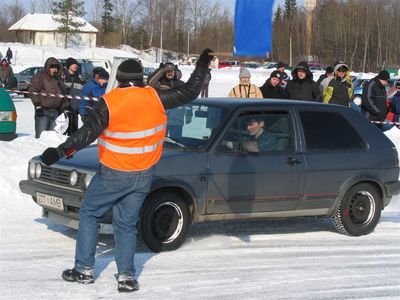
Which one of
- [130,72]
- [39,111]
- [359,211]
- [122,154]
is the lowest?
[359,211]

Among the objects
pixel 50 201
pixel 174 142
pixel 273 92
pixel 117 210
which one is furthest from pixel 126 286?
pixel 273 92

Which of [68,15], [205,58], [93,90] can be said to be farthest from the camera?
[68,15]

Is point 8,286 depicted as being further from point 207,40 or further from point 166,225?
point 207,40

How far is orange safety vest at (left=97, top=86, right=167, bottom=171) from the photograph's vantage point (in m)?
5.54

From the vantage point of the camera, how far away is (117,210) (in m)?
5.81

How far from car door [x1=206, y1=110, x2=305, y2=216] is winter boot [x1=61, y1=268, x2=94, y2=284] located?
71.0 inches

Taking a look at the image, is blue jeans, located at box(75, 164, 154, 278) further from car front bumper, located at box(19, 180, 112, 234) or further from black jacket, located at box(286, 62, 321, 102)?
black jacket, located at box(286, 62, 321, 102)

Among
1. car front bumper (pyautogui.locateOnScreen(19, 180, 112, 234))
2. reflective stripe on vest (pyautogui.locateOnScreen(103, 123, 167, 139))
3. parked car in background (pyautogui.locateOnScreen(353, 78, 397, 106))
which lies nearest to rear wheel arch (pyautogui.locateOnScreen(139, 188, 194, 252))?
car front bumper (pyautogui.locateOnScreen(19, 180, 112, 234))

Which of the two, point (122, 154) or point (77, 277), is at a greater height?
point (122, 154)

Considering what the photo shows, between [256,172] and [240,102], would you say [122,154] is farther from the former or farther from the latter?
[240,102]

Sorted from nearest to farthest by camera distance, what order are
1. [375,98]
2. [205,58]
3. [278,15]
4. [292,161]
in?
[205,58]
[292,161]
[375,98]
[278,15]

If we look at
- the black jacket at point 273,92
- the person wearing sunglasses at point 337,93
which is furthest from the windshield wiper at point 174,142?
the person wearing sunglasses at point 337,93

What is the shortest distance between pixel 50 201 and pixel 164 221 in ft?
3.76

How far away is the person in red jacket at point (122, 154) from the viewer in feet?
18.2
